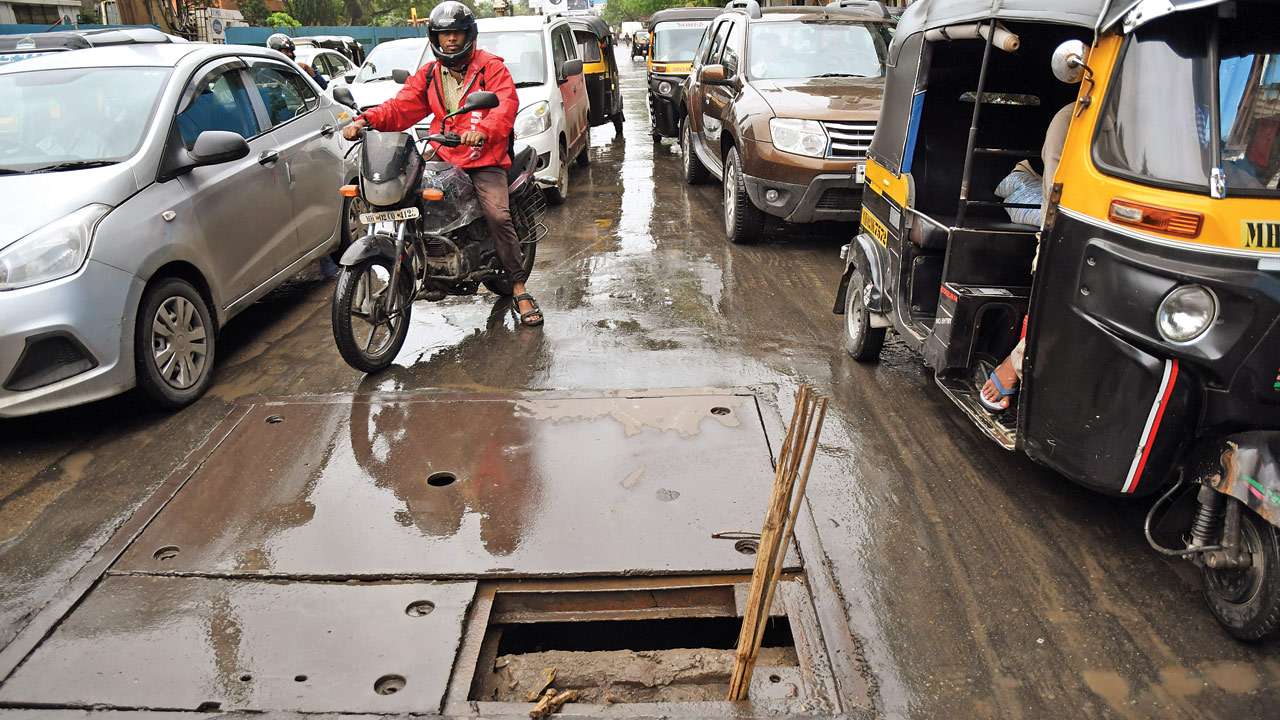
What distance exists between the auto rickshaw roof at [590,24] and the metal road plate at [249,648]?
1045 centimetres

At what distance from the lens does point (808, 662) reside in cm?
278

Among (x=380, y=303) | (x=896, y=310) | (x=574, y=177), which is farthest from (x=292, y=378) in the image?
(x=574, y=177)

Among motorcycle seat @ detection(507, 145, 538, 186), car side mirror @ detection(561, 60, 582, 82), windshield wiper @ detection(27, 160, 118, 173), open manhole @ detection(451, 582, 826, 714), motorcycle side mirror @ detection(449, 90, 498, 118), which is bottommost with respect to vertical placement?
open manhole @ detection(451, 582, 826, 714)

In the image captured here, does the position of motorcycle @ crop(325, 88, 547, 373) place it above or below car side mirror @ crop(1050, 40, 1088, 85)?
below

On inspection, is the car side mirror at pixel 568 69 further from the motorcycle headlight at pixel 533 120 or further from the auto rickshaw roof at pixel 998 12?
the auto rickshaw roof at pixel 998 12

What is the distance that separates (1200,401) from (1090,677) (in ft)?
3.04

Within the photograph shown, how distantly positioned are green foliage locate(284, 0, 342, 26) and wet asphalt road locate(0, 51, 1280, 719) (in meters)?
48.4

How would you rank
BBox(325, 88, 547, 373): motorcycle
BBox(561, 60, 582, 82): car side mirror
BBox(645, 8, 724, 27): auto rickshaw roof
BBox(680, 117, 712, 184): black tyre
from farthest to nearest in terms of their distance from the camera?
BBox(645, 8, 724, 27): auto rickshaw roof → BBox(680, 117, 712, 184): black tyre → BBox(561, 60, 582, 82): car side mirror → BBox(325, 88, 547, 373): motorcycle

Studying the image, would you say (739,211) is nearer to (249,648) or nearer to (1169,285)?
(1169,285)

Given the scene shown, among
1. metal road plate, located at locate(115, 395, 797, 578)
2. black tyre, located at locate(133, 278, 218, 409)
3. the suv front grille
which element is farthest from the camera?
the suv front grille

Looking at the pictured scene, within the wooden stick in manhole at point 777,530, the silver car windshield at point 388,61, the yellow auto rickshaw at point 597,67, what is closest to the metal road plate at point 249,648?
the wooden stick in manhole at point 777,530

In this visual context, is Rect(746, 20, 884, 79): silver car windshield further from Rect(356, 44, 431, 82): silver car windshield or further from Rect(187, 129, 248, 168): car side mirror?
Rect(356, 44, 431, 82): silver car windshield

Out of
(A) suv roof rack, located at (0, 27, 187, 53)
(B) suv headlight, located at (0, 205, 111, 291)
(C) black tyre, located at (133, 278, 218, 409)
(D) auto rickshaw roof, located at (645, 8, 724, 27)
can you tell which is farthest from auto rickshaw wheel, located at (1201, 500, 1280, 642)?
(D) auto rickshaw roof, located at (645, 8, 724, 27)

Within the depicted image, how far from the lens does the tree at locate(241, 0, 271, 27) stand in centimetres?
4478
